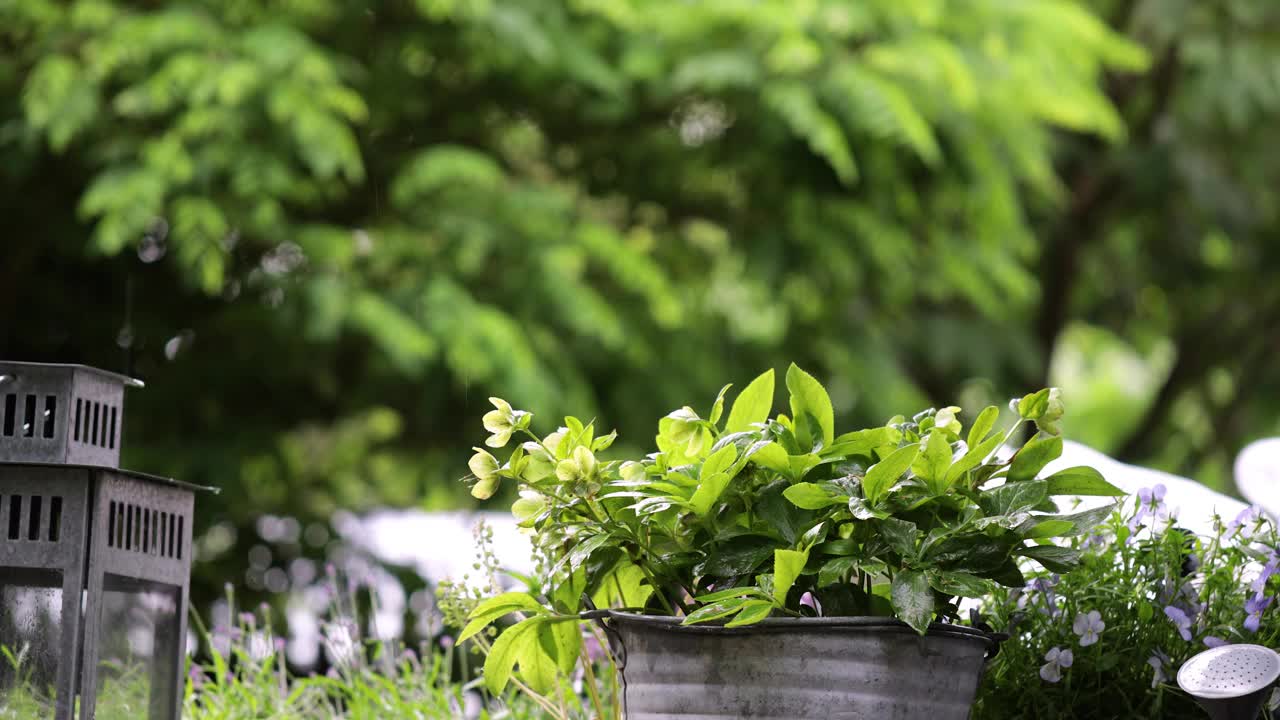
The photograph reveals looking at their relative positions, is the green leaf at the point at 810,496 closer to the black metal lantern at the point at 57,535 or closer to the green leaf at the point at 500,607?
the green leaf at the point at 500,607

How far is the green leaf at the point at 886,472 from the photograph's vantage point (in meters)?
1.18

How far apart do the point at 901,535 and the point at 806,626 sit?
0.41 ft

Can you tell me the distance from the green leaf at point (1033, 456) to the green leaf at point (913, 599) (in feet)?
0.59

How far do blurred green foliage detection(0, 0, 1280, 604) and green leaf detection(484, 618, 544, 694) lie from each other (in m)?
2.87

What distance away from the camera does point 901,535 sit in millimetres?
1204

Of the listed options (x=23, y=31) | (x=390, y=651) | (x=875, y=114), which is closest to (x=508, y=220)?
(x=875, y=114)

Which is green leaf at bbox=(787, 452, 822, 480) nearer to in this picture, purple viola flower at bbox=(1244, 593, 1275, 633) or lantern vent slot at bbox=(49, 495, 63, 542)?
purple viola flower at bbox=(1244, 593, 1275, 633)

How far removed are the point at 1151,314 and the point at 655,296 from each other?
202 inches

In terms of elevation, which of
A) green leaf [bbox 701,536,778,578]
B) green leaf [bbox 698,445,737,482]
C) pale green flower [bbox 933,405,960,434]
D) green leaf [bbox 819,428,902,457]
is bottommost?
green leaf [bbox 701,536,778,578]

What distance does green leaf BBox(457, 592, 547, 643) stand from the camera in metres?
1.34

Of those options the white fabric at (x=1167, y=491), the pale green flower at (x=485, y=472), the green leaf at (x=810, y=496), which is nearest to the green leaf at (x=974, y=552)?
the green leaf at (x=810, y=496)

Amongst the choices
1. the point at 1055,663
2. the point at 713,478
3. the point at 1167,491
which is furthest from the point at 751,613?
the point at 1167,491

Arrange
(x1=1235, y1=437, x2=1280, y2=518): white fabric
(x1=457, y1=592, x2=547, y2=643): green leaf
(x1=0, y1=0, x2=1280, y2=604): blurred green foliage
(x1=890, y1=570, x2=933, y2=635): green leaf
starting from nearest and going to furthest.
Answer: (x1=890, y1=570, x2=933, y2=635): green leaf, (x1=457, y1=592, x2=547, y2=643): green leaf, (x1=1235, y1=437, x2=1280, y2=518): white fabric, (x1=0, y1=0, x2=1280, y2=604): blurred green foliage

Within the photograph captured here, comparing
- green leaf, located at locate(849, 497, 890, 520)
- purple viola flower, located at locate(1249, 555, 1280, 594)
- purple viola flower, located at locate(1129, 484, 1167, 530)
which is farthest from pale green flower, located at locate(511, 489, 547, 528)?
purple viola flower, located at locate(1249, 555, 1280, 594)
